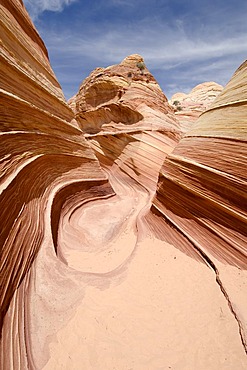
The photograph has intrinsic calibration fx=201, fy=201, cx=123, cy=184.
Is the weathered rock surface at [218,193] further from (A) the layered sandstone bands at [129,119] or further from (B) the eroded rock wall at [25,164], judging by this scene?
(A) the layered sandstone bands at [129,119]

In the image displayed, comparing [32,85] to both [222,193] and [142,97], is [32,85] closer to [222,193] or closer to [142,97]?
[222,193]

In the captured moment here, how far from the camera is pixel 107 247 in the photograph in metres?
4.20

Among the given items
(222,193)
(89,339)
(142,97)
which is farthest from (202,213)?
(142,97)

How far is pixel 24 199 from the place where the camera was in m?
3.35

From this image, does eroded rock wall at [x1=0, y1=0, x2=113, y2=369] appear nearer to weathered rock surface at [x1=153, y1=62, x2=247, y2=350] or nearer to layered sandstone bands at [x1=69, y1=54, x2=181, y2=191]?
weathered rock surface at [x1=153, y1=62, x2=247, y2=350]

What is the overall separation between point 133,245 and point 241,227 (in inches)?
78.7

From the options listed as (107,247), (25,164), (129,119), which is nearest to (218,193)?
(107,247)

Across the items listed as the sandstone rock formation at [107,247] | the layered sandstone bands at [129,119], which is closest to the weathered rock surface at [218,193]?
the sandstone rock formation at [107,247]

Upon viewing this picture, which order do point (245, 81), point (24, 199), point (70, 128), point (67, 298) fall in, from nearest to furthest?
point (67, 298)
point (24, 199)
point (245, 81)
point (70, 128)

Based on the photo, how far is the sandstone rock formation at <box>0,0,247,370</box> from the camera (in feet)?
7.20

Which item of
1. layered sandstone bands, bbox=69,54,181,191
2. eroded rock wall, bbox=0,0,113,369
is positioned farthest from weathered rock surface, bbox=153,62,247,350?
layered sandstone bands, bbox=69,54,181,191

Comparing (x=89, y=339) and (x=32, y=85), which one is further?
(x=32, y=85)

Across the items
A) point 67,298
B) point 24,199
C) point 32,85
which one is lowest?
point 67,298

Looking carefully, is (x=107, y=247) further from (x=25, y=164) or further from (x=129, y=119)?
(x=129, y=119)
